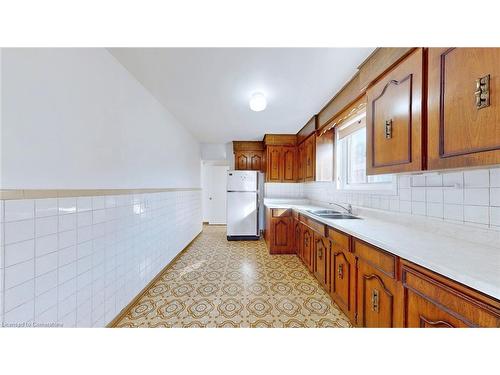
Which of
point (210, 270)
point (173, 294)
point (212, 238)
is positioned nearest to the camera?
point (173, 294)

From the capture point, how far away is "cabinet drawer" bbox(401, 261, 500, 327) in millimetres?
632

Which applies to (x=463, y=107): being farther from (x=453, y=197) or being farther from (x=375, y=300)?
(x=375, y=300)

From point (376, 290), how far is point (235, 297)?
1325mm

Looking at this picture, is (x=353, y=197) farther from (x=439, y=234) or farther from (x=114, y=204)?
(x=114, y=204)

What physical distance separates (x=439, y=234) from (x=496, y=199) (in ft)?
1.15

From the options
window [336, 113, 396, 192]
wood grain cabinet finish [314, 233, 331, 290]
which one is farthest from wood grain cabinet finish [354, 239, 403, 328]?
window [336, 113, 396, 192]

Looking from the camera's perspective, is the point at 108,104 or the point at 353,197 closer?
the point at 108,104

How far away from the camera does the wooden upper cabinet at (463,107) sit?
0.76 meters

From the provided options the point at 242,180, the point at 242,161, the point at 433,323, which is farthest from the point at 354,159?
the point at 242,161

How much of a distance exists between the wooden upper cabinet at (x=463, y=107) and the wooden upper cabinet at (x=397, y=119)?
2.7 inches

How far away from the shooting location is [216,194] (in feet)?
18.6

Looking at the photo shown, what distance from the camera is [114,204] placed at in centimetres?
157

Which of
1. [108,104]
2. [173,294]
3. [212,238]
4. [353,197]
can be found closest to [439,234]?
[353,197]

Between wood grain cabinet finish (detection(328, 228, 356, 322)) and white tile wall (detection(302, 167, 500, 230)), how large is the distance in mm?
580
